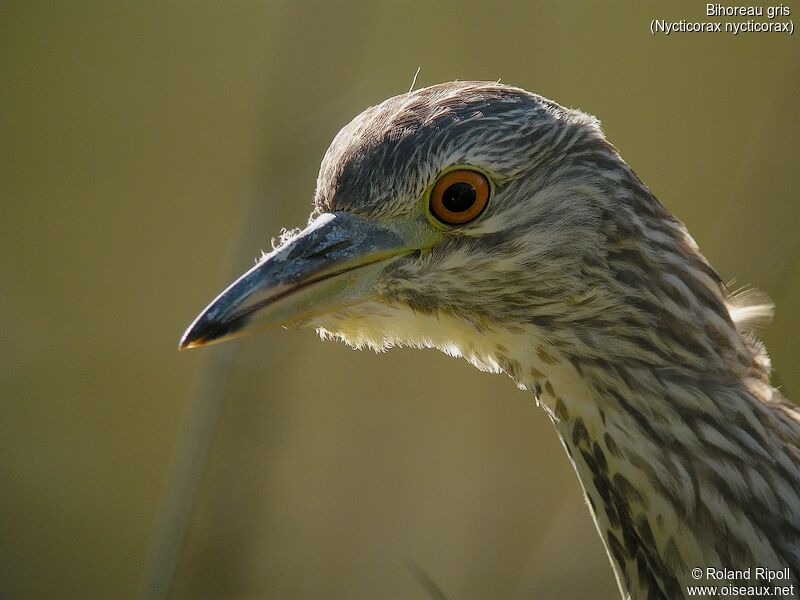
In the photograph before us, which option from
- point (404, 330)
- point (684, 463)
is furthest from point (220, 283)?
point (684, 463)

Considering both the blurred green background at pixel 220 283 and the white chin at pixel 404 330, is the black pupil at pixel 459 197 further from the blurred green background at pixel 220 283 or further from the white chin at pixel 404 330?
the blurred green background at pixel 220 283

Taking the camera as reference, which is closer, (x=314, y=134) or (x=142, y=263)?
(x=314, y=134)

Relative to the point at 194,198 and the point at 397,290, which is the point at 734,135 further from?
the point at 397,290

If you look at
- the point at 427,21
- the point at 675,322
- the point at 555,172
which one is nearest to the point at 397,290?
the point at 555,172

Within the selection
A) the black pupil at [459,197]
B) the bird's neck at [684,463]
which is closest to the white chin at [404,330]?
the bird's neck at [684,463]

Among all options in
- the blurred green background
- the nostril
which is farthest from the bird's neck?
the blurred green background

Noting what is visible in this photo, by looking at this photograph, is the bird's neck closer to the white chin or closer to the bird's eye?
the white chin

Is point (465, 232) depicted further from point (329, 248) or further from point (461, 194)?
point (329, 248)
